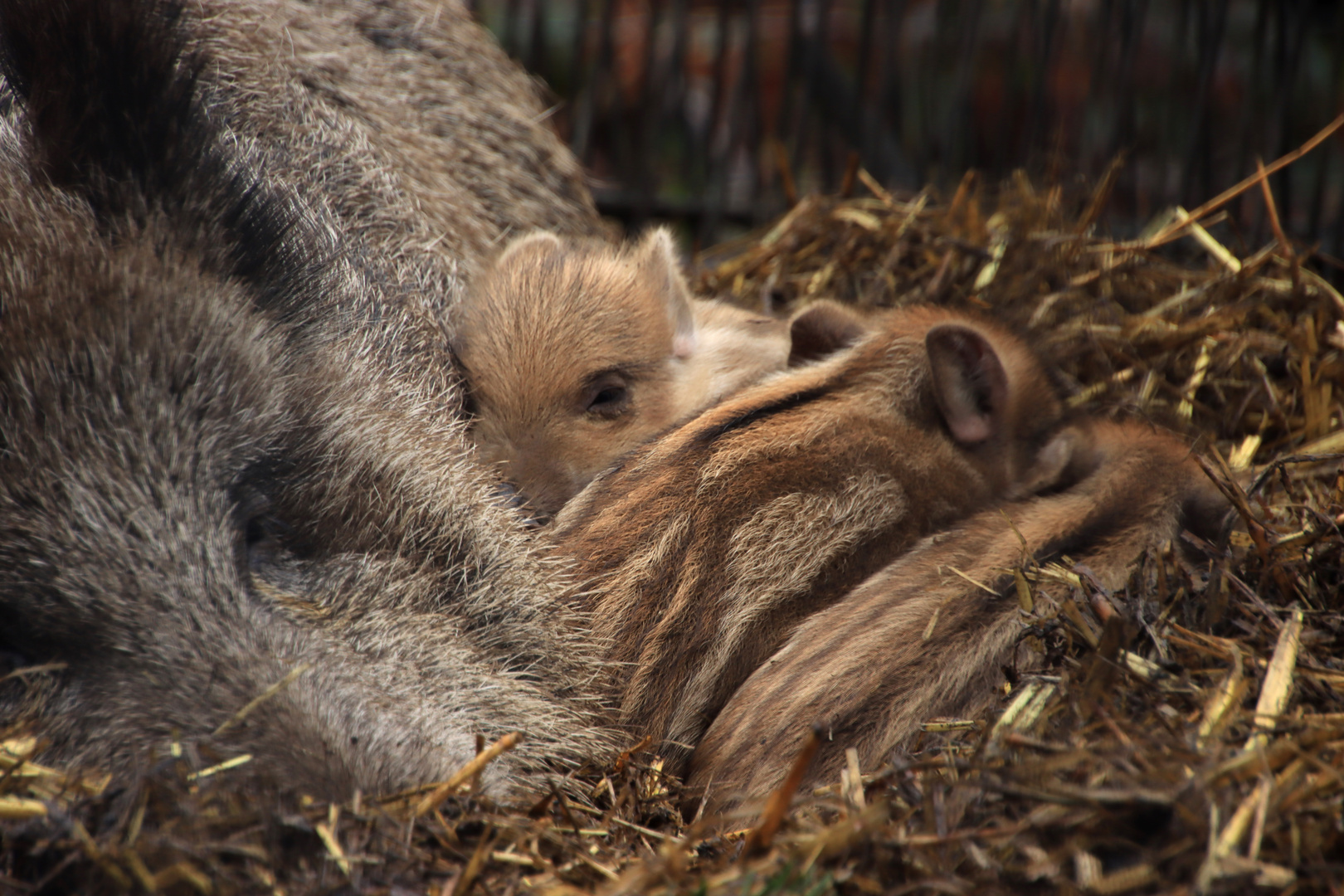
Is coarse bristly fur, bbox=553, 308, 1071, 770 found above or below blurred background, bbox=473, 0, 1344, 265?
below

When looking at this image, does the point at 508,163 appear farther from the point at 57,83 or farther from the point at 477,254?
the point at 57,83

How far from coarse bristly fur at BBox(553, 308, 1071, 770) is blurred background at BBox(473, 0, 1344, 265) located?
1.49m

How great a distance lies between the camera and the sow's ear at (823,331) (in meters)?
2.38

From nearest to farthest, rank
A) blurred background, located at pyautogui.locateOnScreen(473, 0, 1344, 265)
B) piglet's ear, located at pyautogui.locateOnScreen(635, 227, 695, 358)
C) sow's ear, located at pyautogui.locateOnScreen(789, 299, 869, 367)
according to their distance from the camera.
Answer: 1. sow's ear, located at pyautogui.locateOnScreen(789, 299, 869, 367)
2. piglet's ear, located at pyautogui.locateOnScreen(635, 227, 695, 358)
3. blurred background, located at pyautogui.locateOnScreen(473, 0, 1344, 265)

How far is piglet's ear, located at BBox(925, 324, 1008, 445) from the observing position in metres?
2.12

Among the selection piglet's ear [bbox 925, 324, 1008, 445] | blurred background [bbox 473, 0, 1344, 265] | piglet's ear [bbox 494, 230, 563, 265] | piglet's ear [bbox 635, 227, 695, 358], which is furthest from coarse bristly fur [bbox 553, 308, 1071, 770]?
blurred background [bbox 473, 0, 1344, 265]

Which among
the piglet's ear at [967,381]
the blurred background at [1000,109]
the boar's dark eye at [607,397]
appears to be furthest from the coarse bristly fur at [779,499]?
the blurred background at [1000,109]

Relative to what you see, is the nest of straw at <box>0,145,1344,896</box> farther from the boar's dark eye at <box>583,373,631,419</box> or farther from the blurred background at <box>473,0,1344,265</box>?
the blurred background at <box>473,0,1344,265</box>

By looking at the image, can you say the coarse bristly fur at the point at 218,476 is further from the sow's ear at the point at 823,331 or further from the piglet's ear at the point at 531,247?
the sow's ear at the point at 823,331

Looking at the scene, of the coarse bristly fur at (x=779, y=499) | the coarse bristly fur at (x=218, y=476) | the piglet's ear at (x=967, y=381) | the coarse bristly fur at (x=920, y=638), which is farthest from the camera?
the piglet's ear at (x=967, y=381)

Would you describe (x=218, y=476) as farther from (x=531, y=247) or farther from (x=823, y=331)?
(x=823, y=331)

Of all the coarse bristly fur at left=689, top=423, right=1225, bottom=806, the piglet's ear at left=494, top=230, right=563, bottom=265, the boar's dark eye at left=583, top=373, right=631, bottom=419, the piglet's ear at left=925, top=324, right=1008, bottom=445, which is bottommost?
the coarse bristly fur at left=689, top=423, right=1225, bottom=806

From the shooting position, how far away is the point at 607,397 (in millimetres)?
2357

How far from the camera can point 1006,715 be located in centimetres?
153
